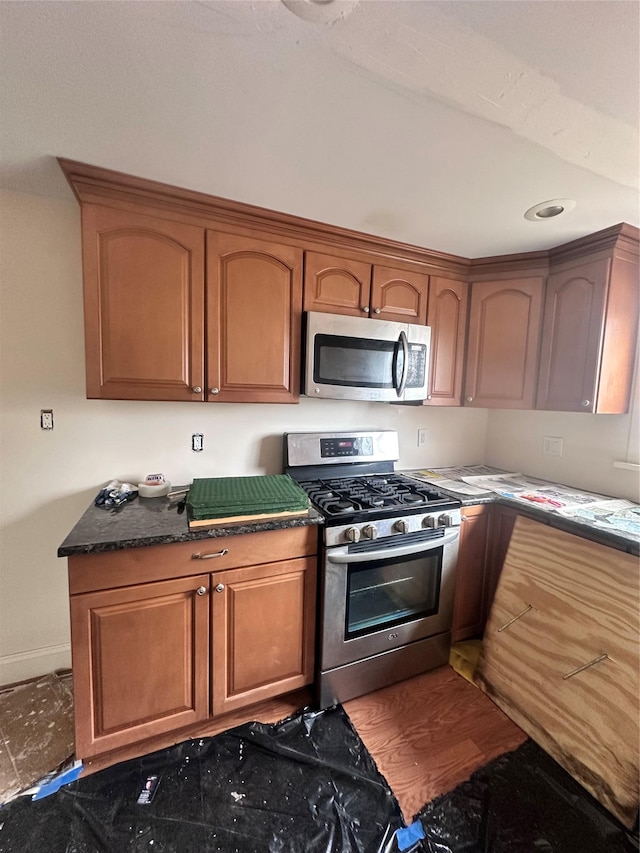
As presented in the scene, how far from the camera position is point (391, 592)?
181 centimetres

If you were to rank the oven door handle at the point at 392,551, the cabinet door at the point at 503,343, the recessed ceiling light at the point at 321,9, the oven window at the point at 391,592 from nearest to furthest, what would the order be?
the recessed ceiling light at the point at 321,9 → the oven door handle at the point at 392,551 → the oven window at the point at 391,592 → the cabinet door at the point at 503,343

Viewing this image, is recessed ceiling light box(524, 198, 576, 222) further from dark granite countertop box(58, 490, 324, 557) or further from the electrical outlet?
dark granite countertop box(58, 490, 324, 557)

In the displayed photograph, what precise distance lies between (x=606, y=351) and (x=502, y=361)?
1.64ft

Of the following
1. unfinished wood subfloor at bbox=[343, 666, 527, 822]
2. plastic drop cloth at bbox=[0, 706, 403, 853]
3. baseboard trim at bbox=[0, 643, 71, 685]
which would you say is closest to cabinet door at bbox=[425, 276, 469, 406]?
unfinished wood subfloor at bbox=[343, 666, 527, 822]

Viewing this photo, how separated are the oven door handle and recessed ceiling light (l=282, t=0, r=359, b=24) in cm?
165

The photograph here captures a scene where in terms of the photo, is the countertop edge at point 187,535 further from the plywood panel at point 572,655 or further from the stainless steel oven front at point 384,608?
the plywood panel at point 572,655

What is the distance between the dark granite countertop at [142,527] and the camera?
124 centimetres

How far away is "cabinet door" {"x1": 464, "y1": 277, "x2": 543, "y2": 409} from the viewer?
6.89 ft

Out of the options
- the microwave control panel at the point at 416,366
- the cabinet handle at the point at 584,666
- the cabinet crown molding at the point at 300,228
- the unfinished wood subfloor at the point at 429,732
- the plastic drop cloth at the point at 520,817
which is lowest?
the unfinished wood subfloor at the point at 429,732

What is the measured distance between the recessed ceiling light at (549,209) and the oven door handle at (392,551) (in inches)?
60.3

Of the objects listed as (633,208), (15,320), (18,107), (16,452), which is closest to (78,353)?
(15,320)

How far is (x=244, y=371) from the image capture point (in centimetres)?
172

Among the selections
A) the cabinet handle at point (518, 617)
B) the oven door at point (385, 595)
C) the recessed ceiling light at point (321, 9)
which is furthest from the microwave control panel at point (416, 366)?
the recessed ceiling light at point (321, 9)

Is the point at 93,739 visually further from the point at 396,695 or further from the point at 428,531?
the point at 428,531
